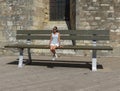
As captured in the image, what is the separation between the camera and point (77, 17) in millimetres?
12469

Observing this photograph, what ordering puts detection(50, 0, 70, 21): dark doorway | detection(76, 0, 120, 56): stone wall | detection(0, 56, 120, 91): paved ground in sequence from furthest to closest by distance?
detection(50, 0, 70, 21): dark doorway < detection(76, 0, 120, 56): stone wall < detection(0, 56, 120, 91): paved ground

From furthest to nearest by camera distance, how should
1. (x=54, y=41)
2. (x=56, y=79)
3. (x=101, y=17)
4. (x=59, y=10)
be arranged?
1. (x=59, y=10)
2. (x=101, y=17)
3. (x=54, y=41)
4. (x=56, y=79)

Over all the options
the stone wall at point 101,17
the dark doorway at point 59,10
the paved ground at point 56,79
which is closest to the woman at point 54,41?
the paved ground at point 56,79

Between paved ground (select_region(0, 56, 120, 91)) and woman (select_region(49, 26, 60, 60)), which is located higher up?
woman (select_region(49, 26, 60, 60))

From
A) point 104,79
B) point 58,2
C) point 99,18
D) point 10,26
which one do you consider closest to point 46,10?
point 58,2

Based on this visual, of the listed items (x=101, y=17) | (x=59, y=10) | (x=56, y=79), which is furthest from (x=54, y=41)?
(x=59, y=10)

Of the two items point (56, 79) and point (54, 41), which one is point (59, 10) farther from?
point (56, 79)

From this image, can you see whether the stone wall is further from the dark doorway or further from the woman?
the woman

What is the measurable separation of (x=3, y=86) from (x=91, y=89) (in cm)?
173

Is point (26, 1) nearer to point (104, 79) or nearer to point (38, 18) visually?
point (38, 18)

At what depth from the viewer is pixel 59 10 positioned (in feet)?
47.3

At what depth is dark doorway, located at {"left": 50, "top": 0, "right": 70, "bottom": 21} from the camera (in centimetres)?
1427

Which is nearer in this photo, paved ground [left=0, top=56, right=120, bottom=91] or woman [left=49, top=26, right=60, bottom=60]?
paved ground [left=0, top=56, right=120, bottom=91]

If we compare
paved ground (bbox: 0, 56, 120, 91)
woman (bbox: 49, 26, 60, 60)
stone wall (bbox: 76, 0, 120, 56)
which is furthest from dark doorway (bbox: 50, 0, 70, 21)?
paved ground (bbox: 0, 56, 120, 91)
